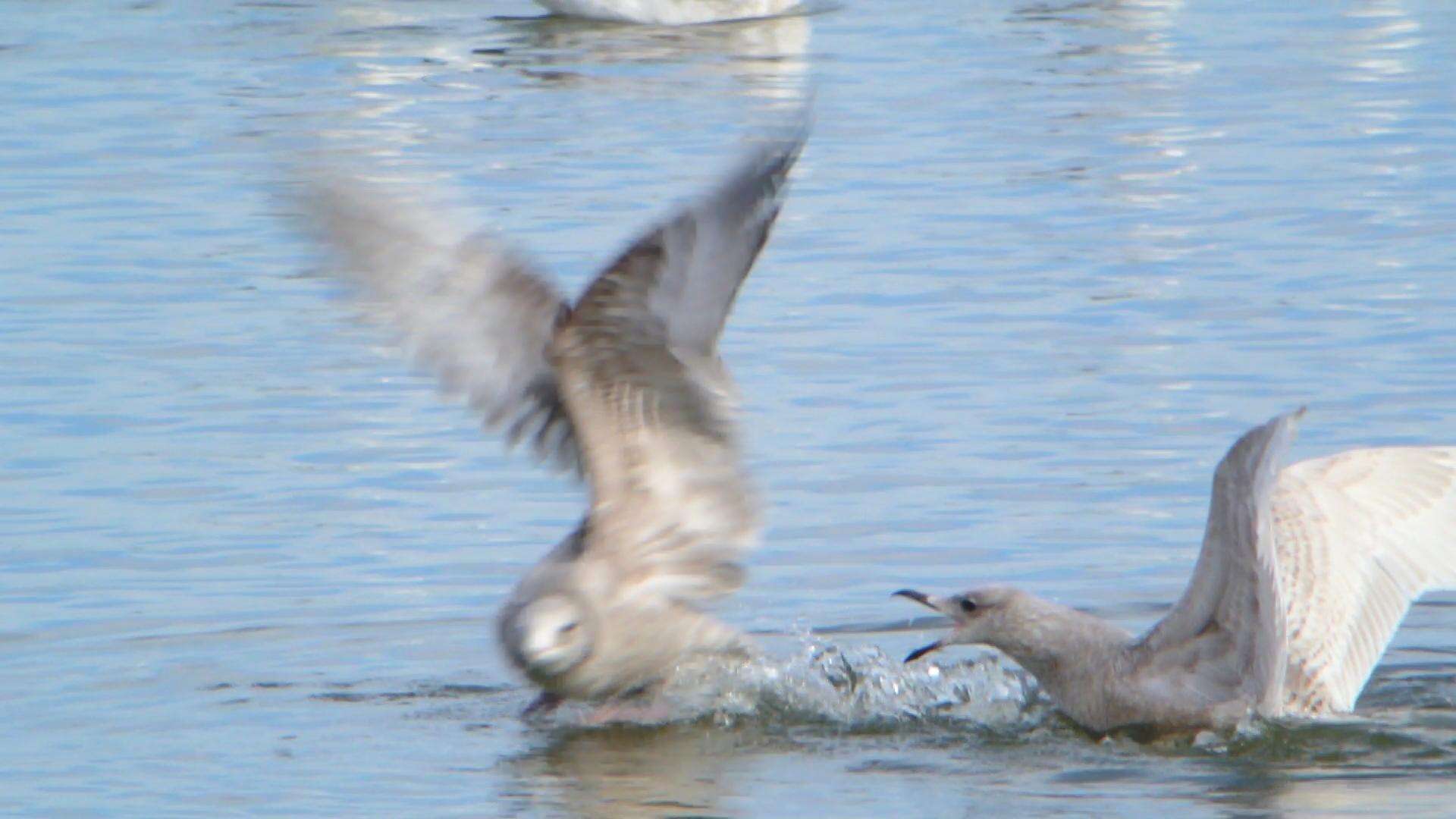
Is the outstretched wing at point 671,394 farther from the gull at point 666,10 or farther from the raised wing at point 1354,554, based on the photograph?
the gull at point 666,10

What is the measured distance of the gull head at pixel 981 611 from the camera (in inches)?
326

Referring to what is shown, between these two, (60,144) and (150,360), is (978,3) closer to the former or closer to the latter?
(60,144)

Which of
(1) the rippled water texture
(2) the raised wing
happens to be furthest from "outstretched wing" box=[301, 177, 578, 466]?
(2) the raised wing

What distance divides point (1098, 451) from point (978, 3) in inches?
443

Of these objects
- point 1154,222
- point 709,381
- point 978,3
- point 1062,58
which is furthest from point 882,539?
point 978,3

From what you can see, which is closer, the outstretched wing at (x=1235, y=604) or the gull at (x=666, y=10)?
the outstretched wing at (x=1235, y=604)

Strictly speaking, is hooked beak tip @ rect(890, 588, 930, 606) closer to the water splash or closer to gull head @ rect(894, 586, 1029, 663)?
gull head @ rect(894, 586, 1029, 663)

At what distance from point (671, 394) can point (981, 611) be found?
106 centimetres

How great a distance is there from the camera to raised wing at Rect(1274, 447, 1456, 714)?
812 cm

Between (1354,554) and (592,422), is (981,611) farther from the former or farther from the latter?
(592,422)

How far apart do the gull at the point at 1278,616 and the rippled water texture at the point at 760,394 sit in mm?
144

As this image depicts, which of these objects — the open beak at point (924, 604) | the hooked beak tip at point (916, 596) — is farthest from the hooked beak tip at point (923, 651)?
the hooked beak tip at point (916, 596)

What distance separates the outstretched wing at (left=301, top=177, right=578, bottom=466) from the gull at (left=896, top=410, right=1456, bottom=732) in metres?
1.19

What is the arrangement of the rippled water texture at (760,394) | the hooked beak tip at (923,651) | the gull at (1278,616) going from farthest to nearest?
the hooked beak tip at (923,651), the rippled water texture at (760,394), the gull at (1278,616)
